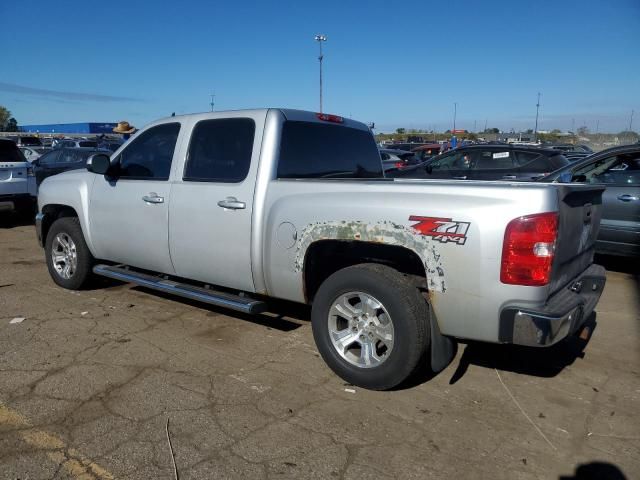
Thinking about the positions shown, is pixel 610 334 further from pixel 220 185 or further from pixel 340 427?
pixel 220 185

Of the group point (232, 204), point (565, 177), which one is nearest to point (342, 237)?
point (232, 204)

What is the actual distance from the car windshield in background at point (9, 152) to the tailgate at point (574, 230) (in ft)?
35.9

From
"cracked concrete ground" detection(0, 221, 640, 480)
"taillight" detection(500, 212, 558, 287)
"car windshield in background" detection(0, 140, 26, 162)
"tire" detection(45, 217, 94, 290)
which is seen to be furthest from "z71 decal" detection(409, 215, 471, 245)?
"car windshield in background" detection(0, 140, 26, 162)

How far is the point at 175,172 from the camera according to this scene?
4.93 meters

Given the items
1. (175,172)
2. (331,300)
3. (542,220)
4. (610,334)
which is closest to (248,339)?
(331,300)

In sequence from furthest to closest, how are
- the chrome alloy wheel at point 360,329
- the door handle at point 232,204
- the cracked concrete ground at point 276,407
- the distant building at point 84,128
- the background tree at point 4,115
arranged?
1. the background tree at point 4,115
2. the distant building at point 84,128
3. the door handle at point 232,204
4. the chrome alloy wheel at point 360,329
5. the cracked concrete ground at point 276,407

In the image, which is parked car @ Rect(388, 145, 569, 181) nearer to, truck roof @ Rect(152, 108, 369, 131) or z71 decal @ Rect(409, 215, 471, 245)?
truck roof @ Rect(152, 108, 369, 131)

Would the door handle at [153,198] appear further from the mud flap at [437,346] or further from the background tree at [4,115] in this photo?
the background tree at [4,115]

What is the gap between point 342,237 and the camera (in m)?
3.75

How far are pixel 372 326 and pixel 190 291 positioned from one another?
5.89 ft

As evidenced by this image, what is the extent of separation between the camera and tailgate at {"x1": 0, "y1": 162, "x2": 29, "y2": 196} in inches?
428

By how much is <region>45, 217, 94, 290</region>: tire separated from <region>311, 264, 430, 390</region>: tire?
322cm

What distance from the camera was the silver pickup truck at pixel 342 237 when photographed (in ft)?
10.5

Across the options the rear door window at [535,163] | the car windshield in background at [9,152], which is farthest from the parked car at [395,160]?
the car windshield in background at [9,152]
